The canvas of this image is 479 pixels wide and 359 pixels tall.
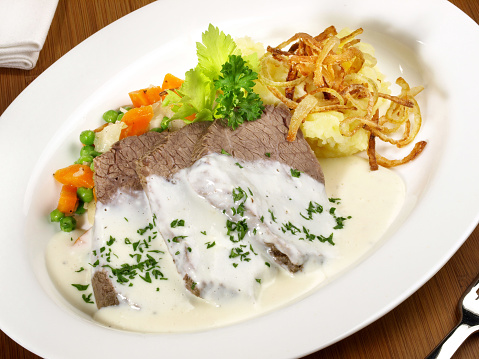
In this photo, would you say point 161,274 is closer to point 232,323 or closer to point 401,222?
point 232,323

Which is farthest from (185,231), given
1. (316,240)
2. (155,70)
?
(155,70)

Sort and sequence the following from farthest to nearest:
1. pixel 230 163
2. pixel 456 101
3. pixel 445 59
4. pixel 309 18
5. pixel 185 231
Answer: pixel 309 18, pixel 445 59, pixel 456 101, pixel 230 163, pixel 185 231

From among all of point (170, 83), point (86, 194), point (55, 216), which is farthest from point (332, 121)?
point (55, 216)

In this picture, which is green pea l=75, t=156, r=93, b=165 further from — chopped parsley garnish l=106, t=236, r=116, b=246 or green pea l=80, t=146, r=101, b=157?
chopped parsley garnish l=106, t=236, r=116, b=246

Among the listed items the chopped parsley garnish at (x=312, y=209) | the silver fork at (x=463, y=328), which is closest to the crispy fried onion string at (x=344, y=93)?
the chopped parsley garnish at (x=312, y=209)

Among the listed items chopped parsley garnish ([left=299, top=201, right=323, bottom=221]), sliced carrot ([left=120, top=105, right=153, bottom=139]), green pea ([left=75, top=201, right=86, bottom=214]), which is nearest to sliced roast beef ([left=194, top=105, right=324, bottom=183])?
chopped parsley garnish ([left=299, top=201, right=323, bottom=221])

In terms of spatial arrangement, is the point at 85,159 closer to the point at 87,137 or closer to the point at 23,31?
the point at 87,137
